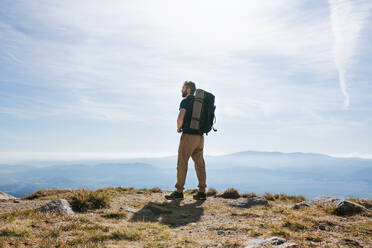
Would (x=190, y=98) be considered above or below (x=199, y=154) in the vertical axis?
above

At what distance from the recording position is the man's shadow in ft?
23.6

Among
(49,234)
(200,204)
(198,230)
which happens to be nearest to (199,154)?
(200,204)

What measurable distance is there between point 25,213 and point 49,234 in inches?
86.5

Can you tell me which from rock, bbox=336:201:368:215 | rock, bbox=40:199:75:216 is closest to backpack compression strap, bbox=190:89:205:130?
rock, bbox=40:199:75:216

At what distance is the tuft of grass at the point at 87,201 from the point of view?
8.19m

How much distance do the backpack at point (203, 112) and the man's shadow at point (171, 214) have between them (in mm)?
2942

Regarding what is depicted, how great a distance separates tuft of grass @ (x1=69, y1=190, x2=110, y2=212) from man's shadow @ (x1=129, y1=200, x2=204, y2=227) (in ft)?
4.61

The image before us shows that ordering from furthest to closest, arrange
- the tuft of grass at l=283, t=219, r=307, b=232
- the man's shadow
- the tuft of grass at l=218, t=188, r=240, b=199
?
the tuft of grass at l=218, t=188, r=240, b=199 → the man's shadow → the tuft of grass at l=283, t=219, r=307, b=232

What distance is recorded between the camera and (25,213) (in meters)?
7.02

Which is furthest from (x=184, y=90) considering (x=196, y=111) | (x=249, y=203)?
(x=249, y=203)

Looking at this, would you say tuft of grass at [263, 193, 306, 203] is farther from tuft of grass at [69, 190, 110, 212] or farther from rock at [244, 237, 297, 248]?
rock at [244, 237, 297, 248]

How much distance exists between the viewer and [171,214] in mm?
8102

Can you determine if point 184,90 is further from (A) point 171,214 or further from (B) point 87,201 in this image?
(B) point 87,201

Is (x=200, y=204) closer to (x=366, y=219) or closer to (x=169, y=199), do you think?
(x=169, y=199)
